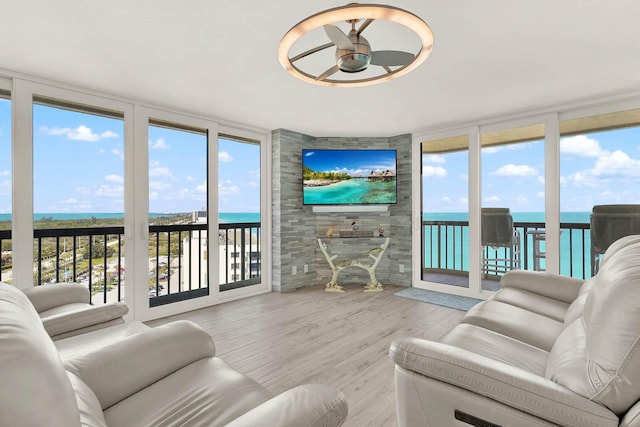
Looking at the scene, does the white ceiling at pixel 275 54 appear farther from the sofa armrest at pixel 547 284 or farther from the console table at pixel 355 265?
the console table at pixel 355 265

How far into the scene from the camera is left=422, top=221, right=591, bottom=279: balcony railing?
11.9 ft

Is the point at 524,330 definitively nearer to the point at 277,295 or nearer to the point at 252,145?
the point at 277,295

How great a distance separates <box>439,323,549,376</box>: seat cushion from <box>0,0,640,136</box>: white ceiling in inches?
72.7

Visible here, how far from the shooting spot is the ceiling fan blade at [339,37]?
1.51 meters

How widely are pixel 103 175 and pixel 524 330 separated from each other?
3.74 metres

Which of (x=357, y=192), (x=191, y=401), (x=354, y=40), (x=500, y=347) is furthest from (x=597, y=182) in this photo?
(x=191, y=401)

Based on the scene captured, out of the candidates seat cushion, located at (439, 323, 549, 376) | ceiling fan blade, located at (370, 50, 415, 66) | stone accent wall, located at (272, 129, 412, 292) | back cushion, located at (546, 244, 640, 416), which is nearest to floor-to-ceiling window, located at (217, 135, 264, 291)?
stone accent wall, located at (272, 129, 412, 292)

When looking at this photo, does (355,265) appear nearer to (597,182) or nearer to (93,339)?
(597,182)

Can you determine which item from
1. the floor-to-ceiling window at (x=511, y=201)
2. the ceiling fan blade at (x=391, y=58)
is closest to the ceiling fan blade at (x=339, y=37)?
the ceiling fan blade at (x=391, y=58)

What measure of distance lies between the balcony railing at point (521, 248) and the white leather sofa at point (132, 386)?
382cm

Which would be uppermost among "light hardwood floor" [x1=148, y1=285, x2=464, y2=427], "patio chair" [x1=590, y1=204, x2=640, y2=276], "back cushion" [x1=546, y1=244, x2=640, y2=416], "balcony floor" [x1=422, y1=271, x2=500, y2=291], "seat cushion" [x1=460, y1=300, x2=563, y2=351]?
"patio chair" [x1=590, y1=204, x2=640, y2=276]

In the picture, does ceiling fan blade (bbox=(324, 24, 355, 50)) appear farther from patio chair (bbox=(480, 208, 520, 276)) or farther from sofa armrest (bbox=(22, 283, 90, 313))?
patio chair (bbox=(480, 208, 520, 276))

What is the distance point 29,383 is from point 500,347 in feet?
5.79

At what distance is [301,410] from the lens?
2.85 ft
